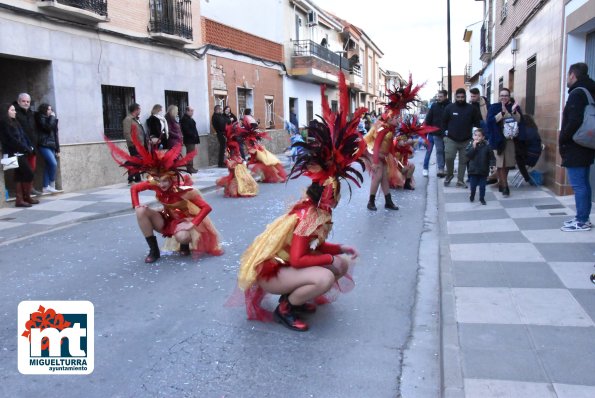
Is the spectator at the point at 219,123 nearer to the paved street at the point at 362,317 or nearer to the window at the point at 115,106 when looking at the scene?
the window at the point at 115,106

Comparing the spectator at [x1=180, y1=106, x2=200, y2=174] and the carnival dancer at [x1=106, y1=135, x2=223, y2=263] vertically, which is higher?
the spectator at [x1=180, y1=106, x2=200, y2=174]

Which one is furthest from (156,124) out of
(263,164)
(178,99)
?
(263,164)

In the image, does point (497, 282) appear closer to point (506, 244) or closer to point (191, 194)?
point (506, 244)

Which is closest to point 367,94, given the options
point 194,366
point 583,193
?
point 583,193

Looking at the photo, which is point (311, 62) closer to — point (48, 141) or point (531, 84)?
point (531, 84)

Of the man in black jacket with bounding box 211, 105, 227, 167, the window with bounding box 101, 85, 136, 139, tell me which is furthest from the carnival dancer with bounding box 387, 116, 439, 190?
the man in black jacket with bounding box 211, 105, 227, 167

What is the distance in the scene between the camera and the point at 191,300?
4.76 metres

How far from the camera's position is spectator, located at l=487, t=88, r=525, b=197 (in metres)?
9.07

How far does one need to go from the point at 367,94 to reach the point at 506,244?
44.0m

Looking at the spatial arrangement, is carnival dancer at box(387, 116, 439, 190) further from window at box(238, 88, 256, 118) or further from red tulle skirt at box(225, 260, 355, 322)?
window at box(238, 88, 256, 118)

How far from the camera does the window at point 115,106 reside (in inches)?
526

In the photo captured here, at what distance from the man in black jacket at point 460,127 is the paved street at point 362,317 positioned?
3051 mm

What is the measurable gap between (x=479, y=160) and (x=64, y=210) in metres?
6.98

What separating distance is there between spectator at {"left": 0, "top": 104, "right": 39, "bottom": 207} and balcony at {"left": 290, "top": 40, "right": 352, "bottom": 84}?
16.8 metres
